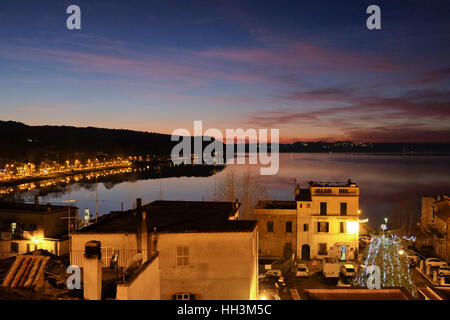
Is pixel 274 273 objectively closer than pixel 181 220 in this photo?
No

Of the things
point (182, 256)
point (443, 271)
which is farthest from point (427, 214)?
point (182, 256)

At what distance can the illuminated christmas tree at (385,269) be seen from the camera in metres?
17.2

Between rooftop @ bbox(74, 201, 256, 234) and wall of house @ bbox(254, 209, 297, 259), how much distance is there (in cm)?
1041

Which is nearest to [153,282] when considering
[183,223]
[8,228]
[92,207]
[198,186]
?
[183,223]

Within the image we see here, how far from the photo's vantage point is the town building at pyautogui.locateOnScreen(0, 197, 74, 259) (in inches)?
779

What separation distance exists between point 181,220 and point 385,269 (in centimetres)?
1168

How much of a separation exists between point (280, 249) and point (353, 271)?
581cm

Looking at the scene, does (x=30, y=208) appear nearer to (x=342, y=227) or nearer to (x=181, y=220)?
(x=181, y=220)

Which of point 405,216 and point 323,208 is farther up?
point 323,208

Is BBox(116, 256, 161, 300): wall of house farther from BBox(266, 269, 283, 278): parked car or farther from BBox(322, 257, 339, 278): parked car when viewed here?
BBox(322, 257, 339, 278): parked car

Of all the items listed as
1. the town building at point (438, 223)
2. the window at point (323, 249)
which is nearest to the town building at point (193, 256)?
the window at point (323, 249)

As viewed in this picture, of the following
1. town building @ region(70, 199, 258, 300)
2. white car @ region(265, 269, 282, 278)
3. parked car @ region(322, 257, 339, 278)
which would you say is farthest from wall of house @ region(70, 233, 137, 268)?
parked car @ region(322, 257, 339, 278)

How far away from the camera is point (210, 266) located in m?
9.89
